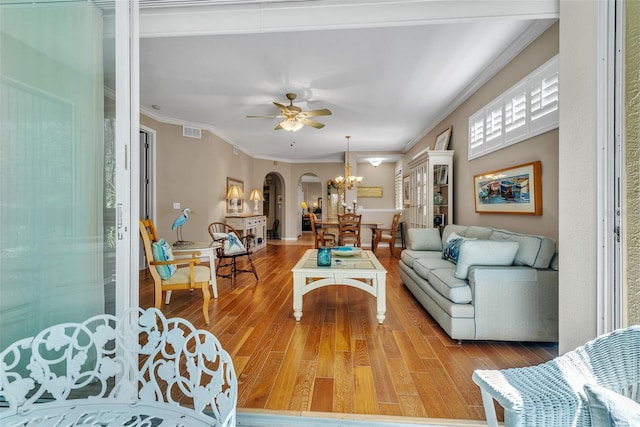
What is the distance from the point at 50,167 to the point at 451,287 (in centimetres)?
272

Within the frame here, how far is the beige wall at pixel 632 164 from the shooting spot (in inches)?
47.9

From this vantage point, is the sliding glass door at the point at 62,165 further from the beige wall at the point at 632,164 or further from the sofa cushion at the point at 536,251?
the sofa cushion at the point at 536,251

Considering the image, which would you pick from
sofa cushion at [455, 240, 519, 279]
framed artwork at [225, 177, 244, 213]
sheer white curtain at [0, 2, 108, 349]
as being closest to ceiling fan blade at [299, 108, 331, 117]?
sofa cushion at [455, 240, 519, 279]

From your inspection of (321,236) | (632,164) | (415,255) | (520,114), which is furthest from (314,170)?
(632,164)

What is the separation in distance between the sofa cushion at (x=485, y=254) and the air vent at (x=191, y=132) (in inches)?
198

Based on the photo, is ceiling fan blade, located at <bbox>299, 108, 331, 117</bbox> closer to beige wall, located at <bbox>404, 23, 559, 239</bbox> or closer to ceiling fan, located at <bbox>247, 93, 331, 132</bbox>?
ceiling fan, located at <bbox>247, 93, 331, 132</bbox>

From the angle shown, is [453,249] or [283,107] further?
[283,107]

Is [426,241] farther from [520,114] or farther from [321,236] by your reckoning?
Answer: [321,236]

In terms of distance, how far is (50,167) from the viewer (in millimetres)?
1429

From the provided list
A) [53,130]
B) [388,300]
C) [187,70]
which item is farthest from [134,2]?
[388,300]

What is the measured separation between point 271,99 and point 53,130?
3146 millimetres

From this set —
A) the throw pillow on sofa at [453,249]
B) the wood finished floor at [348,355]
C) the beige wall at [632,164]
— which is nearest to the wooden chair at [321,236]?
the wood finished floor at [348,355]

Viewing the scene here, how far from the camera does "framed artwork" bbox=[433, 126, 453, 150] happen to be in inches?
182

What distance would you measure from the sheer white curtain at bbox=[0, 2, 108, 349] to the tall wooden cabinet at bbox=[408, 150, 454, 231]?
4.20 m
